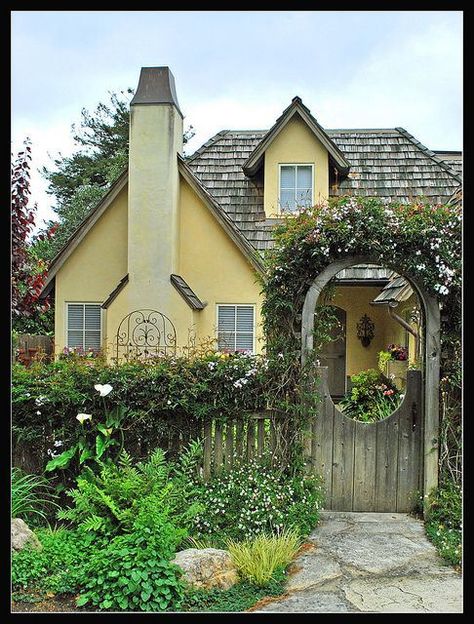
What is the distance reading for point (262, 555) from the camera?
173 inches

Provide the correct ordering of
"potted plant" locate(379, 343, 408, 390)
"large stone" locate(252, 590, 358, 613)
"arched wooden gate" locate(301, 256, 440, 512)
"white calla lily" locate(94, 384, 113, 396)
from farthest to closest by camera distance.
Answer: "potted plant" locate(379, 343, 408, 390) → "arched wooden gate" locate(301, 256, 440, 512) → "white calla lily" locate(94, 384, 113, 396) → "large stone" locate(252, 590, 358, 613)

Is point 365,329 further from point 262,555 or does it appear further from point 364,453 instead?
point 262,555

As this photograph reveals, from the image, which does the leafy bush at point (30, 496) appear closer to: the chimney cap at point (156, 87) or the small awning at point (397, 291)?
the small awning at point (397, 291)

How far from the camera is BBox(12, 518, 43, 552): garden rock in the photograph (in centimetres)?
441

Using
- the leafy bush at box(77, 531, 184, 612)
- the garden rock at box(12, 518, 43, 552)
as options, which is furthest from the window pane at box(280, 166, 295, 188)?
the leafy bush at box(77, 531, 184, 612)

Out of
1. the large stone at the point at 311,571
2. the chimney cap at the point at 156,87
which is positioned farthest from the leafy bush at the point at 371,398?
the chimney cap at the point at 156,87

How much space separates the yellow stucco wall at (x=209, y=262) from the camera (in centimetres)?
1141

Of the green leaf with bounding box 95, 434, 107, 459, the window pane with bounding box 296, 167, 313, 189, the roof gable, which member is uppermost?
the roof gable

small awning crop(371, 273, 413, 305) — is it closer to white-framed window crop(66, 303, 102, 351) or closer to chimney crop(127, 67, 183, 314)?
chimney crop(127, 67, 183, 314)

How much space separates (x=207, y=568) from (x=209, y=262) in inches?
302

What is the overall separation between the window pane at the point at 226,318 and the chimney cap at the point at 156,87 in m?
3.54

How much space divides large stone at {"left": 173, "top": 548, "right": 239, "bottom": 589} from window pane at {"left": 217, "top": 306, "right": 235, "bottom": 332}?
7.15m

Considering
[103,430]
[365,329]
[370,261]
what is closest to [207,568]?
[103,430]

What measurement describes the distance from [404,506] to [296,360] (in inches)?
63.3
